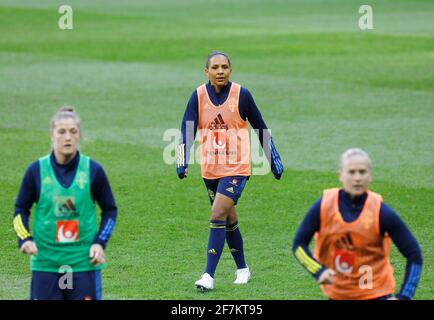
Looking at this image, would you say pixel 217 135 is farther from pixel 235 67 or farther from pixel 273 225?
pixel 235 67

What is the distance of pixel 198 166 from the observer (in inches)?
725

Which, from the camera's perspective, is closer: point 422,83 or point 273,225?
point 273,225

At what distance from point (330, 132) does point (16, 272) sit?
34.0ft

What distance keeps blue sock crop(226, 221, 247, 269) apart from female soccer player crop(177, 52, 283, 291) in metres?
0.13

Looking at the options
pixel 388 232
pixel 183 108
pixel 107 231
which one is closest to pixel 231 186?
pixel 107 231

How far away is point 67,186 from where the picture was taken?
796 centimetres

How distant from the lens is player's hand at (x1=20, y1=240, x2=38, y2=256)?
7816mm

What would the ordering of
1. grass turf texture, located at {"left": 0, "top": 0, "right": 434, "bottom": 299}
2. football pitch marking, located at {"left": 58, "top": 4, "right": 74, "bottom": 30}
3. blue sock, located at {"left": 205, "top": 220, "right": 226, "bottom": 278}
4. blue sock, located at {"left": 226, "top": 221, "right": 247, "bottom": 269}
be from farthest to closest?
football pitch marking, located at {"left": 58, "top": 4, "right": 74, "bottom": 30} → grass turf texture, located at {"left": 0, "top": 0, "right": 434, "bottom": 299} → blue sock, located at {"left": 226, "top": 221, "right": 247, "bottom": 269} → blue sock, located at {"left": 205, "top": 220, "right": 226, "bottom": 278}

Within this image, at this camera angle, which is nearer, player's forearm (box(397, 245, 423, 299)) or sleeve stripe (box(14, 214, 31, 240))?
player's forearm (box(397, 245, 423, 299))

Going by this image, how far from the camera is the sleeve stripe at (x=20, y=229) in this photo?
7910mm

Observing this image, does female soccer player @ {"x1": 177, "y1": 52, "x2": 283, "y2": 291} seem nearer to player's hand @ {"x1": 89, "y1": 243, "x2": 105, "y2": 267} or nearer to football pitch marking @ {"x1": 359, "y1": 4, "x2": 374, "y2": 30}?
player's hand @ {"x1": 89, "y1": 243, "x2": 105, "y2": 267}

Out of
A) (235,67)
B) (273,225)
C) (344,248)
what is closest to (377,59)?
(235,67)

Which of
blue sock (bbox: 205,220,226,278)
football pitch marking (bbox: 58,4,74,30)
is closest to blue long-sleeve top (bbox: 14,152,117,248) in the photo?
blue sock (bbox: 205,220,226,278)

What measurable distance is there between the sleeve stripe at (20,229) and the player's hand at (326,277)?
2.19m
